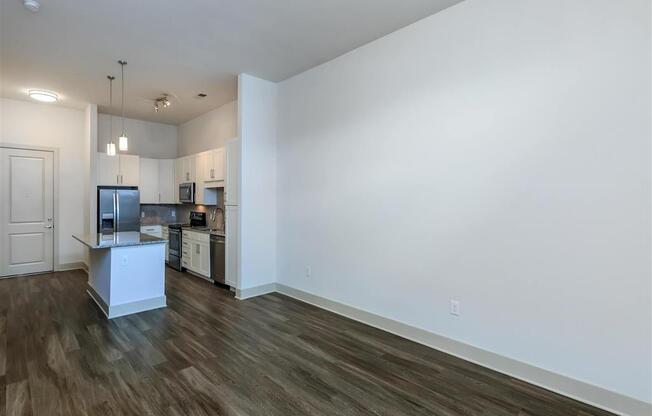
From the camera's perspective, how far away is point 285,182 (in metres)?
4.78

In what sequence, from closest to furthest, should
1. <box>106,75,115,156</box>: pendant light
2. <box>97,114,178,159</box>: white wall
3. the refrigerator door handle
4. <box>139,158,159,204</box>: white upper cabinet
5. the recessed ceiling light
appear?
<box>106,75,115,156</box>: pendant light < the recessed ceiling light < the refrigerator door handle < <box>97,114,178,159</box>: white wall < <box>139,158,159,204</box>: white upper cabinet

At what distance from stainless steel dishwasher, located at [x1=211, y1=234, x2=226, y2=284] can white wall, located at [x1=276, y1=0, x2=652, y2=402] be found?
2057 millimetres

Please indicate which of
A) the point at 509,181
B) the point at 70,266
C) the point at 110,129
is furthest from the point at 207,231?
the point at 509,181

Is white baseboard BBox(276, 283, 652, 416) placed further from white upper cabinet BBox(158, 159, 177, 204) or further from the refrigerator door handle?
white upper cabinet BBox(158, 159, 177, 204)

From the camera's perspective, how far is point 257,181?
15.5 feet

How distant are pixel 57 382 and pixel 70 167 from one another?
5.20 meters

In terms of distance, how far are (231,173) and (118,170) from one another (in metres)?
2.97

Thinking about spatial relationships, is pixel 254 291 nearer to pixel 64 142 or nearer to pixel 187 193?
pixel 187 193

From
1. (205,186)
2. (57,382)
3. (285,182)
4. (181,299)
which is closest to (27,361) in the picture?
(57,382)

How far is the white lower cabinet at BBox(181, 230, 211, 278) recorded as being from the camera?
553 cm

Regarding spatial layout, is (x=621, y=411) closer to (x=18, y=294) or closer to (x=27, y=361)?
(x=27, y=361)

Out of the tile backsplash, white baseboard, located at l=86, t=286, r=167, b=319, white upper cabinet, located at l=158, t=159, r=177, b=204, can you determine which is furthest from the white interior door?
white baseboard, located at l=86, t=286, r=167, b=319

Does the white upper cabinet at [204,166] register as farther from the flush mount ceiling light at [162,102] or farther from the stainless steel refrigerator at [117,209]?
the stainless steel refrigerator at [117,209]

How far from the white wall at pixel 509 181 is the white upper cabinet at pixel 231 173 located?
5.57 ft
